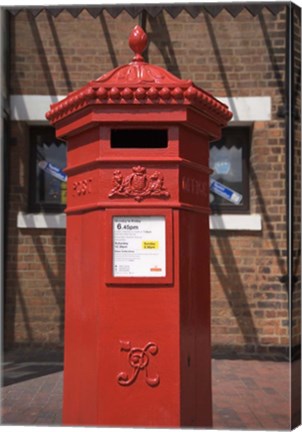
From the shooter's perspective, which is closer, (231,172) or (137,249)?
(137,249)

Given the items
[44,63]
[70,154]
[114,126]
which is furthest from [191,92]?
[44,63]

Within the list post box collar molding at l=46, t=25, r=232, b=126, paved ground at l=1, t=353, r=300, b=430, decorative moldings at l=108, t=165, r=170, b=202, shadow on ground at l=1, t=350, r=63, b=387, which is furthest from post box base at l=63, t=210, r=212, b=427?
shadow on ground at l=1, t=350, r=63, b=387

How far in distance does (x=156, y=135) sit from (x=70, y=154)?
503 mm

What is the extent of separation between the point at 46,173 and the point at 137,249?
4107 millimetres

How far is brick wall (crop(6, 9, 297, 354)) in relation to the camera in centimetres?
604

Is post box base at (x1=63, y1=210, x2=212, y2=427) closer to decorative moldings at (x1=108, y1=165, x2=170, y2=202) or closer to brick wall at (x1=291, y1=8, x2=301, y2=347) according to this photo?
decorative moldings at (x1=108, y1=165, x2=170, y2=202)

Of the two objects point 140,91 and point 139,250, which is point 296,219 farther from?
point 140,91

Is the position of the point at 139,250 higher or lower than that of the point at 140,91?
lower

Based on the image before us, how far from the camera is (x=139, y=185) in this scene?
2.45 m

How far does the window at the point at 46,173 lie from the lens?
247 inches

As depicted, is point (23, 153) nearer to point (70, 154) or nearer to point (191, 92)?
point (70, 154)

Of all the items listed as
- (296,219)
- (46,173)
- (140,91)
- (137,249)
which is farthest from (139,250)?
(46,173)

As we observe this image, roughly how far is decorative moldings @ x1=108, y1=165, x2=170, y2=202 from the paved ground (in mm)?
2294

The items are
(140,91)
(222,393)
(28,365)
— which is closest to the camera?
(140,91)
